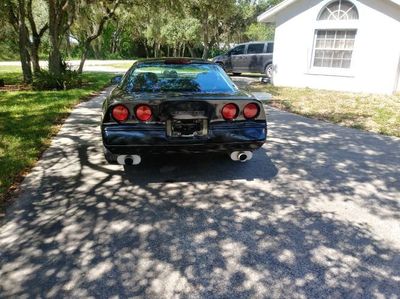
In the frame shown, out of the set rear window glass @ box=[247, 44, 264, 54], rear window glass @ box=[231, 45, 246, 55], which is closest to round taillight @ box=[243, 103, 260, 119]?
rear window glass @ box=[247, 44, 264, 54]

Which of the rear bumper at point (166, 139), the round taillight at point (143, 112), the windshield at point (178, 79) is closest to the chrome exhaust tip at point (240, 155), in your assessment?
the rear bumper at point (166, 139)

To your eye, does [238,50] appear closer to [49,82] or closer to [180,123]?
[49,82]

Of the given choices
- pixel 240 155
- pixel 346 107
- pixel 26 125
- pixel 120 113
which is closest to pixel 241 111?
pixel 240 155

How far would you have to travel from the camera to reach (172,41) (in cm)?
3412

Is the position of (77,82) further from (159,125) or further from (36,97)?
(159,125)

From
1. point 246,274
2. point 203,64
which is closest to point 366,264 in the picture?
point 246,274

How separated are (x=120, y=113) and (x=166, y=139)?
1.83 ft

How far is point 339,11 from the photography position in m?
12.4

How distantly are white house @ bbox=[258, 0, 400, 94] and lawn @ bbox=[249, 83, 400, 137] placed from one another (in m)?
0.75

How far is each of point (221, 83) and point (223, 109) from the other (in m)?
0.75

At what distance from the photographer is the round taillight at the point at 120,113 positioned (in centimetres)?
376

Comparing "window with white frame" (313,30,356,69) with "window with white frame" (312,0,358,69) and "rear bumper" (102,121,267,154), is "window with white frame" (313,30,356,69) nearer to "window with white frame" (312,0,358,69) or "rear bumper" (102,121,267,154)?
"window with white frame" (312,0,358,69)

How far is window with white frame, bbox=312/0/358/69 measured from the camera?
1231 centimetres

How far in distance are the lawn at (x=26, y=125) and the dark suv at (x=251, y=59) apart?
9249mm
